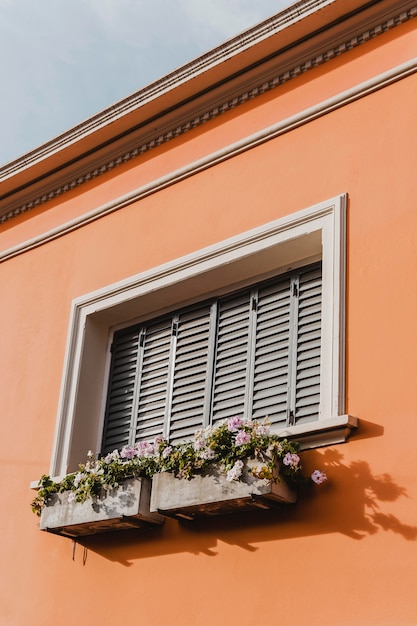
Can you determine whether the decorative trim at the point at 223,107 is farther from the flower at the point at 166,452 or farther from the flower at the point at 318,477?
the flower at the point at 318,477

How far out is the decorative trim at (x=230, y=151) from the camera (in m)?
7.35

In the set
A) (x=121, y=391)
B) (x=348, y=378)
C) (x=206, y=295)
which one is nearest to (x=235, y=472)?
(x=348, y=378)

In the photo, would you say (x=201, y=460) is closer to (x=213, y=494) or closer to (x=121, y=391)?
(x=213, y=494)

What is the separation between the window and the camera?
23.3 ft

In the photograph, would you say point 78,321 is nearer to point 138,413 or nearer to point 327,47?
point 138,413

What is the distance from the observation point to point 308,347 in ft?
23.3

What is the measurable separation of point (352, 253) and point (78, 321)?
271cm

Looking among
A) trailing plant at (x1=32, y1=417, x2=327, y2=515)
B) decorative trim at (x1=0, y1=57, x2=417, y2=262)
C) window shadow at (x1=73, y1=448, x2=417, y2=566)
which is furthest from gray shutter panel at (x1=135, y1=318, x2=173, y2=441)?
decorative trim at (x1=0, y1=57, x2=417, y2=262)

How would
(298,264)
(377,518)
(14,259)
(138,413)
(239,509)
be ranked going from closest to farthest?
(377,518) < (239,509) < (298,264) < (138,413) < (14,259)

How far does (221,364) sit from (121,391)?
1091 millimetres

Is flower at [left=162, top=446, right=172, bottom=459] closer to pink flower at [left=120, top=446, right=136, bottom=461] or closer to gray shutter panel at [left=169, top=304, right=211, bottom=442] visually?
pink flower at [left=120, top=446, right=136, bottom=461]

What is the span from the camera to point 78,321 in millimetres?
8531

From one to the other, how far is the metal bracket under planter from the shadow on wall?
208 mm

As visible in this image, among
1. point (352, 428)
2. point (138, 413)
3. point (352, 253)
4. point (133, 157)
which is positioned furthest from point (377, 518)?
point (133, 157)
